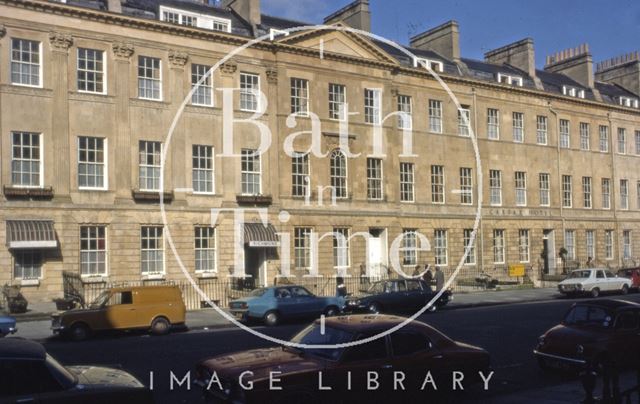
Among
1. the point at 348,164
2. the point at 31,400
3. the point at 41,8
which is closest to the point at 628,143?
the point at 348,164

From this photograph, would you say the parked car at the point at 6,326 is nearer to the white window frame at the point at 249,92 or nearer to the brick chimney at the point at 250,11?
the white window frame at the point at 249,92

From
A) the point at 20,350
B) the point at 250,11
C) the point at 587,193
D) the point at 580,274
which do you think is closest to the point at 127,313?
the point at 20,350

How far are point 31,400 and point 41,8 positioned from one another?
25538 mm

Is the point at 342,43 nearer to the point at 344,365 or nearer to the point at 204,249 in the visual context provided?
the point at 204,249

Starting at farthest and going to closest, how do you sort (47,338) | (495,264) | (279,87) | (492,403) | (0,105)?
(495,264) → (279,87) → (0,105) → (47,338) → (492,403)

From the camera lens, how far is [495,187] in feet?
151

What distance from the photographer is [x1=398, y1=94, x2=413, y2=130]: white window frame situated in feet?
137

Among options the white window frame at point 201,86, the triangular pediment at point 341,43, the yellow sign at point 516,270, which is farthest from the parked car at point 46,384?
the yellow sign at point 516,270

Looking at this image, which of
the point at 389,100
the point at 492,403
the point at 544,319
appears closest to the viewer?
the point at 492,403

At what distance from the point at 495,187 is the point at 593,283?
11.5 m

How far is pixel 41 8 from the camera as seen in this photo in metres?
29.7

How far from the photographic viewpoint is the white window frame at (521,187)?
47.4 m

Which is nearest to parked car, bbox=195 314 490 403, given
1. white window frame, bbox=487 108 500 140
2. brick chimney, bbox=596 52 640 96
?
white window frame, bbox=487 108 500 140

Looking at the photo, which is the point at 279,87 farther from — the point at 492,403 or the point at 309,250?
the point at 492,403
